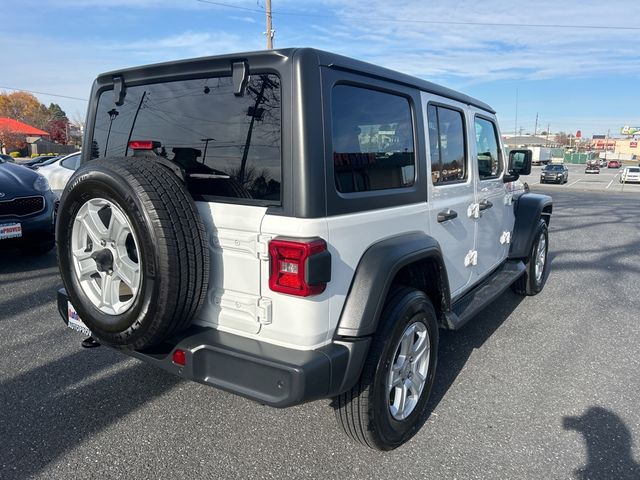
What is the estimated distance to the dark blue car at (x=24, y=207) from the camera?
5.32 metres

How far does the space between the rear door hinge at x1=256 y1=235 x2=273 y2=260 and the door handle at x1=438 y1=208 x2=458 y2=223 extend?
4.32 feet

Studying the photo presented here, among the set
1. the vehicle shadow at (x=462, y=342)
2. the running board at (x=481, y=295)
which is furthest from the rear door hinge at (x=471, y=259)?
the vehicle shadow at (x=462, y=342)

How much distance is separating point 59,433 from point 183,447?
2.34ft

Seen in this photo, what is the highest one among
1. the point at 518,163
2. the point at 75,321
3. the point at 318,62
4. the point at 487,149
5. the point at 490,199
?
the point at 318,62

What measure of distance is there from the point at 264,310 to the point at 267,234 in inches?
13.6

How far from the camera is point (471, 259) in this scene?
11.7ft

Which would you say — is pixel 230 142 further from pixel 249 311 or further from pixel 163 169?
pixel 249 311

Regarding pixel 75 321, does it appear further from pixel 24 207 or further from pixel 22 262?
pixel 22 262

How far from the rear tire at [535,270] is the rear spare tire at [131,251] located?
3.96 metres

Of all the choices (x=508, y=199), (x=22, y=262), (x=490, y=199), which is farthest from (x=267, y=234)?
(x=22, y=262)

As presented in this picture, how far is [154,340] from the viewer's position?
216 cm

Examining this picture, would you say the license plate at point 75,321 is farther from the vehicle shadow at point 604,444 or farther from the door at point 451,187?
the vehicle shadow at point 604,444

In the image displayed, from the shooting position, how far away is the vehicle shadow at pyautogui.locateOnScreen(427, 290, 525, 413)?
10.8ft

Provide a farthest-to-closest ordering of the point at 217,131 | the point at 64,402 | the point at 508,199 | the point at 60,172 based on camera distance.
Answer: the point at 60,172 → the point at 508,199 → the point at 64,402 → the point at 217,131
